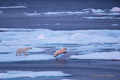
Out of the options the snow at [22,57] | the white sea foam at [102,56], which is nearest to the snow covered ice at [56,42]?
the snow at [22,57]

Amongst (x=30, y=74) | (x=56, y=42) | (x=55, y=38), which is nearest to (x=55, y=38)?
(x=55, y=38)

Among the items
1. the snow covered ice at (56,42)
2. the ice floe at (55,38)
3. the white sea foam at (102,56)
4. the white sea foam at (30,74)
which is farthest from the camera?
the ice floe at (55,38)

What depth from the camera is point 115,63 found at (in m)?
6.57

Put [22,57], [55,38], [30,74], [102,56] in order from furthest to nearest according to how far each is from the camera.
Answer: [55,38], [102,56], [22,57], [30,74]

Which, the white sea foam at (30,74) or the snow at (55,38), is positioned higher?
the snow at (55,38)

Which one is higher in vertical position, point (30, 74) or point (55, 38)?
point (55, 38)

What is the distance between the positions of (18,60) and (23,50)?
0.33m

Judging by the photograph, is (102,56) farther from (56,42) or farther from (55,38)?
(55,38)

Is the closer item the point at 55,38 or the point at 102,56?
the point at 102,56

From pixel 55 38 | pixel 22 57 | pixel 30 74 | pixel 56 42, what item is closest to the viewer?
pixel 30 74

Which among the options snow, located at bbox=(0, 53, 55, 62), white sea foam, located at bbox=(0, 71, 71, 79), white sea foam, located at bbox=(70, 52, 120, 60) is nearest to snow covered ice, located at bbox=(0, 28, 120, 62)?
snow, located at bbox=(0, 53, 55, 62)

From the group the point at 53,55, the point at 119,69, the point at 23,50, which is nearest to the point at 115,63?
the point at 119,69

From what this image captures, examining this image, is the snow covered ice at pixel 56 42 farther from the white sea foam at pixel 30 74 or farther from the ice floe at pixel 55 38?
the white sea foam at pixel 30 74

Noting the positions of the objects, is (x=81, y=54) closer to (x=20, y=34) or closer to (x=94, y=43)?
(x=94, y=43)
